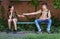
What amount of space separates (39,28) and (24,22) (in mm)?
944

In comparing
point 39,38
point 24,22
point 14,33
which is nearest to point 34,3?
point 24,22

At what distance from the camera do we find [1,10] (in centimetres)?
1206

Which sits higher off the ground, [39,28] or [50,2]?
[50,2]

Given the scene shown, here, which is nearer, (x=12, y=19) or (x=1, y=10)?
(x=12, y=19)

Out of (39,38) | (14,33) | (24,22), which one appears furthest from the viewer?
(24,22)

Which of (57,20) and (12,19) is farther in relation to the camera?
(57,20)

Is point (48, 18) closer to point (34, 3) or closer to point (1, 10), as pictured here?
point (34, 3)

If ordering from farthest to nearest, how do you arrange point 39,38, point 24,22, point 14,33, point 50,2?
point 50,2
point 24,22
point 14,33
point 39,38

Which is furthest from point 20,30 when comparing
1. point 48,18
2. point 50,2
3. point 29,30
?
point 50,2

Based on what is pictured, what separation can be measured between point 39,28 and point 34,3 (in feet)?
4.24

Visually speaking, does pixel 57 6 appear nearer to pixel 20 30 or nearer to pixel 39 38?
pixel 20 30

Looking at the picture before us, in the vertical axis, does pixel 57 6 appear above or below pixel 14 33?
above

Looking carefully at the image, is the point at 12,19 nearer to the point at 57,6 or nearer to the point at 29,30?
the point at 29,30

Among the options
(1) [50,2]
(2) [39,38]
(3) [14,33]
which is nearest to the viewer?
(2) [39,38]
